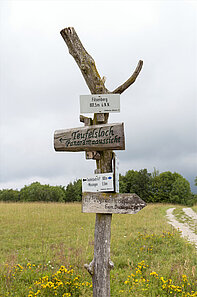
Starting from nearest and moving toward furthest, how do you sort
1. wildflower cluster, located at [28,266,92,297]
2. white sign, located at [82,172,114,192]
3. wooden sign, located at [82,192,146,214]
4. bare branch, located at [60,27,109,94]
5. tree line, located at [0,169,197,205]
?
wooden sign, located at [82,192,146,214]
white sign, located at [82,172,114,192]
bare branch, located at [60,27,109,94]
wildflower cluster, located at [28,266,92,297]
tree line, located at [0,169,197,205]

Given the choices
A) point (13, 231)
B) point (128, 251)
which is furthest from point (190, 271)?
point (13, 231)

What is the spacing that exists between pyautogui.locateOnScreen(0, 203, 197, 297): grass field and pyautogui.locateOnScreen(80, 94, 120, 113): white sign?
326cm

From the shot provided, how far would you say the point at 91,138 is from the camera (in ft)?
12.4

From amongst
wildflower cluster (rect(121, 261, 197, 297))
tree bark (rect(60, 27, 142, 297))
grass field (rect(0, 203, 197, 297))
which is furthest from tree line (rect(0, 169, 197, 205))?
tree bark (rect(60, 27, 142, 297))

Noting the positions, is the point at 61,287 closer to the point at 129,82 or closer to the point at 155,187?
the point at 129,82

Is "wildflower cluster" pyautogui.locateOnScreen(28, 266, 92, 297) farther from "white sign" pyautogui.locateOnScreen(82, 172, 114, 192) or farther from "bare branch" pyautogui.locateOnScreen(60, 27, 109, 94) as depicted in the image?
"bare branch" pyautogui.locateOnScreen(60, 27, 109, 94)

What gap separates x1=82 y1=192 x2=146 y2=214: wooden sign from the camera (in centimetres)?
354

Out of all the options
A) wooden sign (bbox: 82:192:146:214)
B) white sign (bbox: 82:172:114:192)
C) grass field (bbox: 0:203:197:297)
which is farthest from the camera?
grass field (bbox: 0:203:197:297)

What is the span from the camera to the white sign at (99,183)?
144 inches

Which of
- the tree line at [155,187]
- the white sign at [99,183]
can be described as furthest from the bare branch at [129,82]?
the tree line at [155,187]

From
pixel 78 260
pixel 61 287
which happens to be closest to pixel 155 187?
pixel 78 260

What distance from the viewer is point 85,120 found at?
3.98 metres

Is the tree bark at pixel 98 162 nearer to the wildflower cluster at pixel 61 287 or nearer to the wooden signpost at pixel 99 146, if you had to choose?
the wooden signpost at pixel 99 146

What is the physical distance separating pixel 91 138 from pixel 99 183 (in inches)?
28.6
